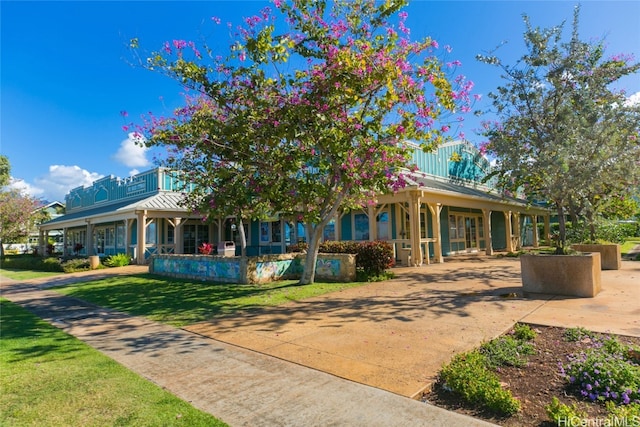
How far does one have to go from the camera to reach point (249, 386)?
4227 millimetres

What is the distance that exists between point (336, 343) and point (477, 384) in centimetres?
240

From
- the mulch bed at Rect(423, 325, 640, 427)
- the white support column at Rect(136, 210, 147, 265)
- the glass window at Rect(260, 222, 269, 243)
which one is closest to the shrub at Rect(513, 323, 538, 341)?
the mulch bed at Rect(423, 325, 640, 427)

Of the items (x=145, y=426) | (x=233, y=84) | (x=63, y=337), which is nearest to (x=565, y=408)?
(x=145, y=426)

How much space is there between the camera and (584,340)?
5.10 metres

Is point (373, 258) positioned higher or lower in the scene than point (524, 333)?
higher

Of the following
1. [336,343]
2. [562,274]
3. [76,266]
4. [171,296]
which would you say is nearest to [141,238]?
[76,266]

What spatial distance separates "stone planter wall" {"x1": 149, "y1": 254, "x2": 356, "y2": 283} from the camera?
12.0 m

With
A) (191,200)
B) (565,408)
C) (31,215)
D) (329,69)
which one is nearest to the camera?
(565,408)

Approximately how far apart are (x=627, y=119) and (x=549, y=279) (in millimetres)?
5590

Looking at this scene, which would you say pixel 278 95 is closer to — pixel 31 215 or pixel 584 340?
pixel 584 340

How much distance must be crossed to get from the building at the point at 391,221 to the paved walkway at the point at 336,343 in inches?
245

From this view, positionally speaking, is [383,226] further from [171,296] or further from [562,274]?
[171,296]

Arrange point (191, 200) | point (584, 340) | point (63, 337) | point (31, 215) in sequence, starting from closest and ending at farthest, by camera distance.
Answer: point (584, 340) → point (63, 337) → point (191, 200) → point (31, 215)

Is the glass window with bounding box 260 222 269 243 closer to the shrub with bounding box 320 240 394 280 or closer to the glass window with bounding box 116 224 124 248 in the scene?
the glass window with bounding box 116 224 124 248
